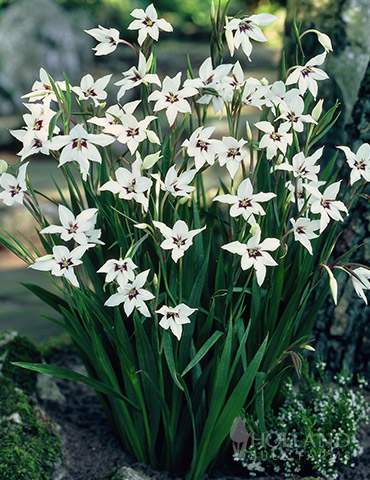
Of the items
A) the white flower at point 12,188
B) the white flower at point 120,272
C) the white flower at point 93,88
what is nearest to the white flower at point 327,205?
the white flower at point 120,272

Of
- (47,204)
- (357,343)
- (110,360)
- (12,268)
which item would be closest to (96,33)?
(110,360)

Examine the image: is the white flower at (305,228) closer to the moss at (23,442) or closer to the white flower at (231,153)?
the white flower at (231,153)

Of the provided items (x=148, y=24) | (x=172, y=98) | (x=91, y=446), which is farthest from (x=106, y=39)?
(x=91, y=446)

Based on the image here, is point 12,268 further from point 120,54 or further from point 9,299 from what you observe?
point 120,54

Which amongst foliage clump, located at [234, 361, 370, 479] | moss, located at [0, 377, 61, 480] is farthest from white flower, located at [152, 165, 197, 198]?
moss, located at [0, 377, 61, 480]

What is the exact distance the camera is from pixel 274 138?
4.93ft

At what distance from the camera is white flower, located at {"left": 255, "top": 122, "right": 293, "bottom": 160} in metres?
1.48

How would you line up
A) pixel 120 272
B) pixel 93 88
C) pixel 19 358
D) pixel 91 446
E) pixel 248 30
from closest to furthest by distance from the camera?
pixel 120 272 → pixel 248 30 → pixel 93 88 → pixel 91 446 → pixel 19 358

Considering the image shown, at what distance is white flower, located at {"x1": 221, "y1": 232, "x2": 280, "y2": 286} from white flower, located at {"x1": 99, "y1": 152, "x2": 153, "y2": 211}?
245mm

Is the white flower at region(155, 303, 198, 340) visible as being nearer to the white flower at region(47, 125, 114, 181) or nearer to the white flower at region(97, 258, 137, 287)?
the white flower at region(97, 258, 137, 287)

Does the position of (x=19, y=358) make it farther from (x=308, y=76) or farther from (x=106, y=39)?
(x=308, y=76)

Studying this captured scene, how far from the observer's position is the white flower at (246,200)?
1.45 meters

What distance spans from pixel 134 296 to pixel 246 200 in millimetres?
375

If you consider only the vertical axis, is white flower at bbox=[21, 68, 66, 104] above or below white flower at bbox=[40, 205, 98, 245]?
above
